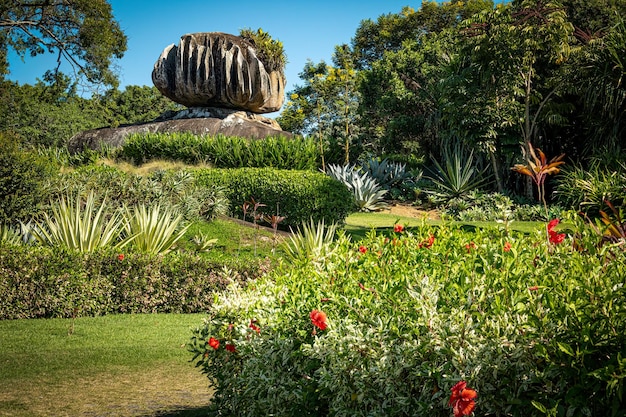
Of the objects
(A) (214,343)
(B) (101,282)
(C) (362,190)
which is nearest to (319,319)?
(A) (214,343)

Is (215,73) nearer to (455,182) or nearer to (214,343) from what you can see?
(455,182)

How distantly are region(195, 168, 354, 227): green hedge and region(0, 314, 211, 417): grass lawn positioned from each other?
6485mm

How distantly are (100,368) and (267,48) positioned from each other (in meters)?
23.9

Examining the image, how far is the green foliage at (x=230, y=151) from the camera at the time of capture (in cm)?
2080

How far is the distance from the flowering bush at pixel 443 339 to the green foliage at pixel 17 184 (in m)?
9.09

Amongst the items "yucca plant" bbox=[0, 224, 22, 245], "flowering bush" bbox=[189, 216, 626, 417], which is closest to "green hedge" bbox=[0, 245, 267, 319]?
"yucca plant" bbox=[0, 224, 22, 245]

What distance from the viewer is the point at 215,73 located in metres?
27.4

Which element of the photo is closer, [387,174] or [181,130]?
[387,174]

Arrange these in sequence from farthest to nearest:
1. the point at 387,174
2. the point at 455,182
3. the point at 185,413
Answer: the point at 387,174 < the point at 455,182 < the point at 185,413

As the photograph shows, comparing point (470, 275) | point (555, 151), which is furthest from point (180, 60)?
point (470, 275)

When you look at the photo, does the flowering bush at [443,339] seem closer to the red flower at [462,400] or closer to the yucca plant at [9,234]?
the red flower at [462,400]

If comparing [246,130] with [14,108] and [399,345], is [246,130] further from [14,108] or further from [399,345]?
[399,345]

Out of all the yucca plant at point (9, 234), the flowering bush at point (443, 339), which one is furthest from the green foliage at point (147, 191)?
the flowering bush at point (443, 339)

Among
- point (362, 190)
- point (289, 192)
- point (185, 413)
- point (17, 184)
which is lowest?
point (185, 413)
